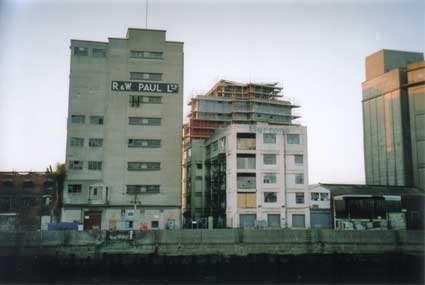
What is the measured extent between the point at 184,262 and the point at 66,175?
2161 centimetres

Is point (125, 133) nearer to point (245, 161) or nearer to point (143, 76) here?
point (143, 76)

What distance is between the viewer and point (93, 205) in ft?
187

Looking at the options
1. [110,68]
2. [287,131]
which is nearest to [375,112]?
[287,131]

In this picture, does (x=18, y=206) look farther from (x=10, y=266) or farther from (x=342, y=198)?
(x=342, y=198)

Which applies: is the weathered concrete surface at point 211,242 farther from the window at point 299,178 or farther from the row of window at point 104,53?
the row of window at point 104,53

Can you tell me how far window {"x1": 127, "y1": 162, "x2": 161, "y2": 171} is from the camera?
59062 mm

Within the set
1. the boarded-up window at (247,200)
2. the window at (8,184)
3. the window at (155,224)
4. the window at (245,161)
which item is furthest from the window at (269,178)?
the window at (8,184)

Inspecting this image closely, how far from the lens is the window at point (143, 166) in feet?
194

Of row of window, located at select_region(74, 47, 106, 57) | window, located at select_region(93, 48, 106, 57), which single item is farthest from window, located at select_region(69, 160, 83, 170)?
window, located at select_region(93, 48, 106, 57)

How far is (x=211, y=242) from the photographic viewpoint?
4738 centimetres

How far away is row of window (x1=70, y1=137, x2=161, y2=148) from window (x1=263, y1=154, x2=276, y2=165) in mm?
14849

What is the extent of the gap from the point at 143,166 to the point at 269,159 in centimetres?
1751

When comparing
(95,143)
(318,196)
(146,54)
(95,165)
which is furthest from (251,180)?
(146,54)

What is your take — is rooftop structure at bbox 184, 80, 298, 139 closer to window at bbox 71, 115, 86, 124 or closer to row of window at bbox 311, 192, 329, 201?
row of window at bbox 311, 192, 329, 201
